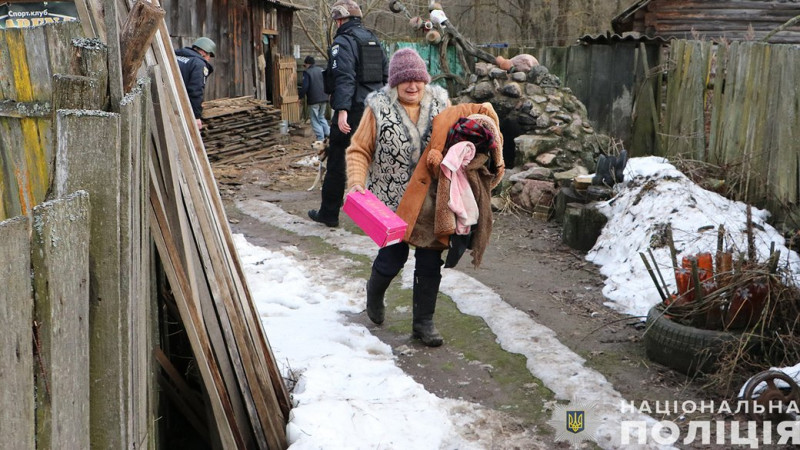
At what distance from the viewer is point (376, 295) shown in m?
5.33

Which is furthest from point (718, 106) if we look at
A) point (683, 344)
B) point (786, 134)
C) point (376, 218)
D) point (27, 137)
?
point (27, 137)

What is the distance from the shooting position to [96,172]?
1.99m

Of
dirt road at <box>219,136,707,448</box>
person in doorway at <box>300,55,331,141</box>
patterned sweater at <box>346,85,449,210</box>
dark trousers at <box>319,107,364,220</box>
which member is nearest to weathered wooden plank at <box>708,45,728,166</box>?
dirt road at <box>219,136,707,448</box>

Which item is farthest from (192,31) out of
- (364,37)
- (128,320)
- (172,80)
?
(128,320)

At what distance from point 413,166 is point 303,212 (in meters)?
4.59

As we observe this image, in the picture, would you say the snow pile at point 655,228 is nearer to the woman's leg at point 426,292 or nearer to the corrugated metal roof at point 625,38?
the woman's leg at point 426,292

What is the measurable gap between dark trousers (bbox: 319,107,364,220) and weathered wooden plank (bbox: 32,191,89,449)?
6082 millimetres

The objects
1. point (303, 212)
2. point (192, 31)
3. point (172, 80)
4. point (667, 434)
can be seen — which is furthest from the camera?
point (192, 31)

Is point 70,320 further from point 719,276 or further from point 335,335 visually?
point 719,276

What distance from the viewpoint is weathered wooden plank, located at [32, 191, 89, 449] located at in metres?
1.71

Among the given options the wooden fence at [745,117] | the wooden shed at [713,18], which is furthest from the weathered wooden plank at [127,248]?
the wooden shed at [713,18]

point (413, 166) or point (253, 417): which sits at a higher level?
point (413, 166)

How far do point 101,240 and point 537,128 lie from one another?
908cm

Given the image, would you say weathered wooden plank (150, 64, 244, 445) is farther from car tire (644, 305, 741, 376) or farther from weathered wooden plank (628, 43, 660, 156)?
weathered wooden plank (628, 43, 660, 156)
